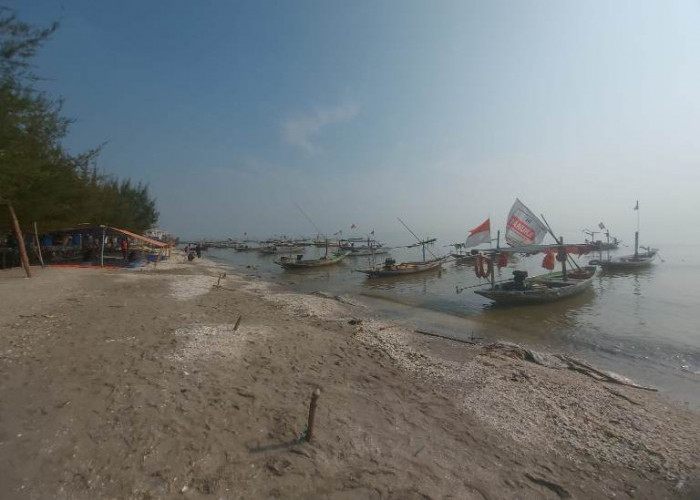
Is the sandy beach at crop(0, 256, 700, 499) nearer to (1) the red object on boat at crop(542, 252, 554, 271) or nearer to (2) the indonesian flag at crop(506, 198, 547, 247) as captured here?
(1) the red object on boat at crop(542, 252, 554, 271)

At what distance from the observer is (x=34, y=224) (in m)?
20.5

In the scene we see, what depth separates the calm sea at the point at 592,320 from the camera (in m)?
12.0

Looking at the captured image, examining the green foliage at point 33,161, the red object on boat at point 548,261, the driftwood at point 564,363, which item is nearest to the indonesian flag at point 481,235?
the red object on boat at point 548,261

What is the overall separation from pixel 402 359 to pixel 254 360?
158 inches

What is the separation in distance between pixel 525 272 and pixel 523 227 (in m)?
4.57

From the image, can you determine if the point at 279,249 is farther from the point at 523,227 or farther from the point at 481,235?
the point at 523,227

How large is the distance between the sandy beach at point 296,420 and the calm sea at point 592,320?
3.45 metres

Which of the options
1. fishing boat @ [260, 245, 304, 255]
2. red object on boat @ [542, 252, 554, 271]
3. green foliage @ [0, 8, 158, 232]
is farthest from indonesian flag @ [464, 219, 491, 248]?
fishing boat @ [260, 245, 304, 255]

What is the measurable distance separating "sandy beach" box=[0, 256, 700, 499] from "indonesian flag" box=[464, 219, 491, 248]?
1896 cm

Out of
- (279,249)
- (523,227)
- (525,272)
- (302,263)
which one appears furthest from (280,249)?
(525,272)

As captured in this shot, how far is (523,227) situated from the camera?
24656 mm

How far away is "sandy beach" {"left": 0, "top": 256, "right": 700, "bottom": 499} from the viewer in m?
4.31

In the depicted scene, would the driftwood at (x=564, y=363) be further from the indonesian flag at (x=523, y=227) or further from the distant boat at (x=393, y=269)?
the distant boat at (x=393, y=269)

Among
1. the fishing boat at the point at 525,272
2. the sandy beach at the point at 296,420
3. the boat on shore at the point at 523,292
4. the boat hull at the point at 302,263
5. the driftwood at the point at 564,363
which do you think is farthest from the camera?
the boat hull at the point at 302,263
